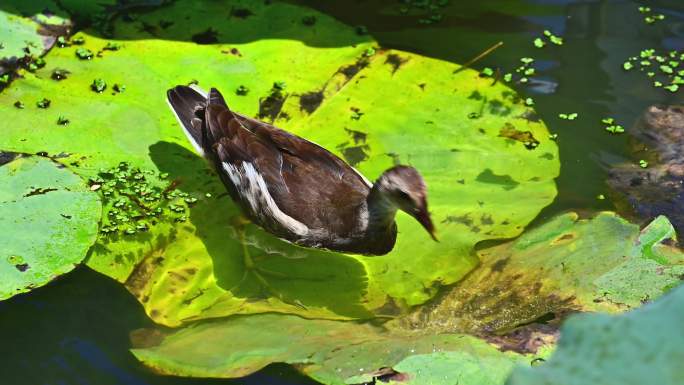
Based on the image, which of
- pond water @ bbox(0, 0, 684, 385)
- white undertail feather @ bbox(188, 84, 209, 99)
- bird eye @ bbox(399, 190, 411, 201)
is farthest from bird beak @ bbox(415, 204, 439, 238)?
white undertail feather @ bbox(188, 84, 209, 99)

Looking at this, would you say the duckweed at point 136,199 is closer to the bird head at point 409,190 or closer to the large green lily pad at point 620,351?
the bird head at point 409,190

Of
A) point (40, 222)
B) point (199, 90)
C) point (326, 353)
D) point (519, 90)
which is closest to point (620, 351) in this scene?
point (326, 353)

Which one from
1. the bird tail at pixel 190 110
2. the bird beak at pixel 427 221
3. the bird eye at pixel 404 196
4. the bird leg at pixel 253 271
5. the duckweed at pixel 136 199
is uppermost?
the bird tail at pixel 190 110

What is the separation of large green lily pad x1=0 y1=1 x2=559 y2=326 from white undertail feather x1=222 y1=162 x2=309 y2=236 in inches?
13.0

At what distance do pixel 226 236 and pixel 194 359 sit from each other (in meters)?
1.13

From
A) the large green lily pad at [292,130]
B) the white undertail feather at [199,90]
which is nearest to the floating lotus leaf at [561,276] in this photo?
the large green lily pad at [292,130]

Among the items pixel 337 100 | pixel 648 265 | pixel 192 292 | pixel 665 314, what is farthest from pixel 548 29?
pixel 665 314

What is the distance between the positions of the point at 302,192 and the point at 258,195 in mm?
267

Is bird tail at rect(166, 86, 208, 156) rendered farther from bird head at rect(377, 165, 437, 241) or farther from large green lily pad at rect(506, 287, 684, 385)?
large green lily pad at rect(506, 287, 684, 385)

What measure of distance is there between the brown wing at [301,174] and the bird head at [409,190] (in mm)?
325

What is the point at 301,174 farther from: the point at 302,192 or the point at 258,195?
the point at 258,195

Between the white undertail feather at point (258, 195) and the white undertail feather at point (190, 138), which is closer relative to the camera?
the white undertail feather at point (258, 195)

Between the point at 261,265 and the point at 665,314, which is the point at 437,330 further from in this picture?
the point at 665,314

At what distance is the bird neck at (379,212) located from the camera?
510 centimetres
